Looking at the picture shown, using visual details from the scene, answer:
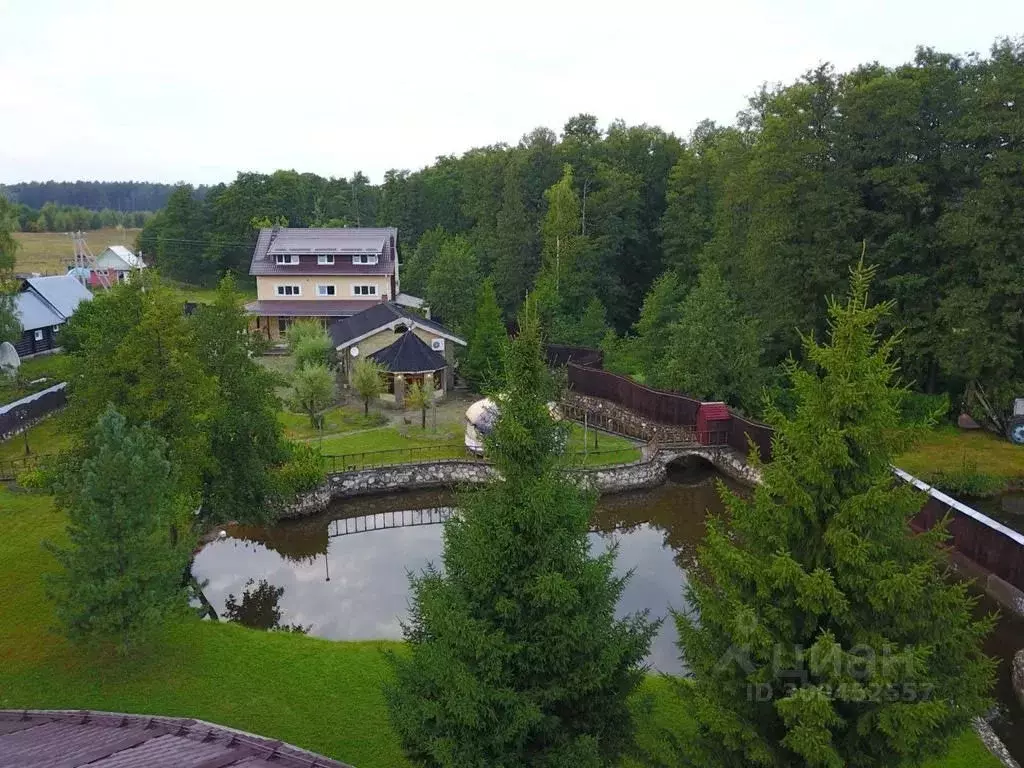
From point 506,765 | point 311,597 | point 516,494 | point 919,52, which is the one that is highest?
point 919,52

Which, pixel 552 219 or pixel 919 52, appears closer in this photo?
pixel 919 52

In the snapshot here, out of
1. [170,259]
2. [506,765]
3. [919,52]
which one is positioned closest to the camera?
[506,765]

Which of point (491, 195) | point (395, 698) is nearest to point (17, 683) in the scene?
point (395, 698)

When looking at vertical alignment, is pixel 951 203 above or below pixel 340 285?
above

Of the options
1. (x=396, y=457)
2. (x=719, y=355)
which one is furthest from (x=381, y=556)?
(x=719, y=355)

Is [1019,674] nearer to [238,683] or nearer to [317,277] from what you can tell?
[238,683]

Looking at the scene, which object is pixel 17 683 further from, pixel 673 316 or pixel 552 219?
pixel 552 219

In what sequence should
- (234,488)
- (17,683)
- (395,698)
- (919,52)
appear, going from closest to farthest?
1. (395,698)
2. (17,683)
3. (234,488)
4. (919,52)
